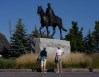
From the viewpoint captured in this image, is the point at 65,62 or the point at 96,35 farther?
the point at 96,35

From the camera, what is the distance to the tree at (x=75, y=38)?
2675 inches

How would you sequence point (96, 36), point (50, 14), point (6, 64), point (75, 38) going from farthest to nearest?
point (96, 36)
point (75, 38)
point (50, 14)
point (6, 64)

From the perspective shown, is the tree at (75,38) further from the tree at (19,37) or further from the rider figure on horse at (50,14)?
the rider figure on horse at (50,14)

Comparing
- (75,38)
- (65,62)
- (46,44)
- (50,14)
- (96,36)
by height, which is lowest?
(65,62)

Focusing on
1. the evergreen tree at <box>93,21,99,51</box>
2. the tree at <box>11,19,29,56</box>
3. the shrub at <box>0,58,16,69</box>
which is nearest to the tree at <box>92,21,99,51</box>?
the evergreen tree at <box>93,21,99,51</box>

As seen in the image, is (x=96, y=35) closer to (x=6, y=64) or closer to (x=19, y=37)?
(x=19, y=37)

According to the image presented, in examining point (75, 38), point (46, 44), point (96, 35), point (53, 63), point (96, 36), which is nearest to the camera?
point (53, 63)

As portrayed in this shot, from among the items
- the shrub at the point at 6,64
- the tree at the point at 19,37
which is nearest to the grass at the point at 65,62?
the shrub at the point at 6,64

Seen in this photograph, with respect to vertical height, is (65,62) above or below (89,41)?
below

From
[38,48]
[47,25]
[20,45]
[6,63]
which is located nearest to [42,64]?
[6,63]

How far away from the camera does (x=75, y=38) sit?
229 feet

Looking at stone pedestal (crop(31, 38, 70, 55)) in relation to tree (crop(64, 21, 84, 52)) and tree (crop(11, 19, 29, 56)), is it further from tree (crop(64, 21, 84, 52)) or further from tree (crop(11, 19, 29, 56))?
tree (crop(64, 21, 84, 52))

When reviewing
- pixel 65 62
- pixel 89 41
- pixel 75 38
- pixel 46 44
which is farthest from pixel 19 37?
pixel 65 62

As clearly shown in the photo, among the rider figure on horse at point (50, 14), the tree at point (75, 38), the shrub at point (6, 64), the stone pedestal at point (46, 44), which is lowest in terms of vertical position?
the shrub at point (6, 64)
